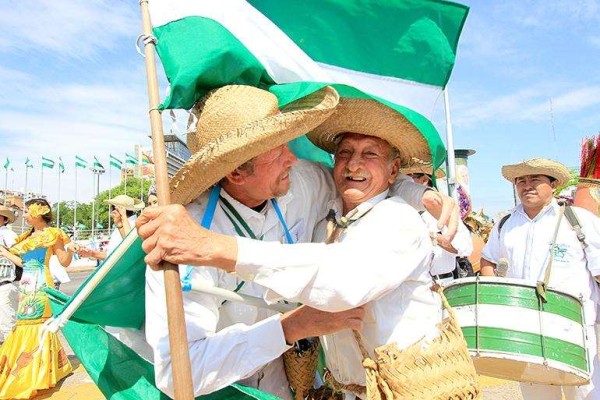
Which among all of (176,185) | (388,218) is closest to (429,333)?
(388,218)

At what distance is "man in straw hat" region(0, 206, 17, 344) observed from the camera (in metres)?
6.57

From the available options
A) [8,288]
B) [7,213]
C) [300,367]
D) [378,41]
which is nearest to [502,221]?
[378,41]

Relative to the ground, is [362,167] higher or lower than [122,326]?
higher

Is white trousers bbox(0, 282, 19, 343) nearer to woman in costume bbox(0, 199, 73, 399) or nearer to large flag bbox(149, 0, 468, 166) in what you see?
woman in costume bbox(0, 199, 73, 399)

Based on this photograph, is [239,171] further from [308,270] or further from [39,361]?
[39,361]

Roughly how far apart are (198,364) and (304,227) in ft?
2.71

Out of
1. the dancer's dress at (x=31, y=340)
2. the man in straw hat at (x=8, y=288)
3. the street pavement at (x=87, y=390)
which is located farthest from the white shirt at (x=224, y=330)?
the man in straw hat at (x=8, y=288)

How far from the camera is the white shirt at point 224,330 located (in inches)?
69.2

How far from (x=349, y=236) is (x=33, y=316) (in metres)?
5.78

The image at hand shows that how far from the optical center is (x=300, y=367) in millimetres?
2199

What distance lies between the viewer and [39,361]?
19.9 ft

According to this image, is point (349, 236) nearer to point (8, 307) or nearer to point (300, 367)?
point (300, 367)

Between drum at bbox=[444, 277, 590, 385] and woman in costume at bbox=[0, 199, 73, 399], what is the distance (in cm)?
482

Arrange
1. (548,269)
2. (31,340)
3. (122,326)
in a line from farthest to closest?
(31,340), (548,269), (122,326)
